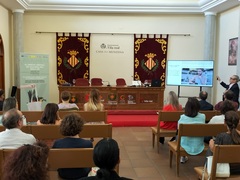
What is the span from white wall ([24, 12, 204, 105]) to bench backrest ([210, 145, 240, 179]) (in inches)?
300

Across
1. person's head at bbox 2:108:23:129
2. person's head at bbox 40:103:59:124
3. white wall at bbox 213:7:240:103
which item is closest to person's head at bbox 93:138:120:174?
person's head at bbox 2:108:23:129

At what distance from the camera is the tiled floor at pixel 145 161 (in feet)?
12.7

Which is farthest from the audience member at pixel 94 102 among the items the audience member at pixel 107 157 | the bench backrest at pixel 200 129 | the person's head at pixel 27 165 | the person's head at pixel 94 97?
the person's head at pixel 27 165

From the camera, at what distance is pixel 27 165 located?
1284 mm

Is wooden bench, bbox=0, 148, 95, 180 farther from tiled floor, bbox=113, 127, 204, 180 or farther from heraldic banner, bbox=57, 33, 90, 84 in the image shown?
heraldic banner, bbox=57, 33, 90, 84

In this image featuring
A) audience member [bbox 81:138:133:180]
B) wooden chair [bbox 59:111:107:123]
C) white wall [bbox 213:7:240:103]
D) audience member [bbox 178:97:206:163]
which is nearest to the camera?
audience member [bbox 81:138:133:180]

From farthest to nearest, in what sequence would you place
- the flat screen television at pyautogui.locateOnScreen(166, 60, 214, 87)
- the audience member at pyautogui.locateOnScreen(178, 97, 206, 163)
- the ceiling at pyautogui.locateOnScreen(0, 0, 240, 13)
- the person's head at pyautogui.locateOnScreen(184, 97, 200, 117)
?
1. the ceiling at pyautogui.locateOnScreen(0, 0, 240, 13)
2. the flat screen television at pyautogui.locateOnScreen(166, 60, 214, 87)
3. the person's head at pyautogui.locateOnScreen(184, 97, 200, 117)
4. the audience member at pyautogui.locateOnScreen(178, 97, 206, 163)

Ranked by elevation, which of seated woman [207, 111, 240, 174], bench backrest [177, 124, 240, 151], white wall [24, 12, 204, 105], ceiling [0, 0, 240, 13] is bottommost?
bench backrest [177, 124, 240, 151]

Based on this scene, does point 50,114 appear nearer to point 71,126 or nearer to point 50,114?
point 50,114

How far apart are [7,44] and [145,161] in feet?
21.6

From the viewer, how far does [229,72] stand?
888 centimetres

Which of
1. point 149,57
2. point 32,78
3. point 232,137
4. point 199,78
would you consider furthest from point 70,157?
point 149,57

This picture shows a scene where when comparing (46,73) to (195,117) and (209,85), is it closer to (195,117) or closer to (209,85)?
(209,85)

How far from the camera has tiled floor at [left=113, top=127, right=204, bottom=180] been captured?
3.86 m
